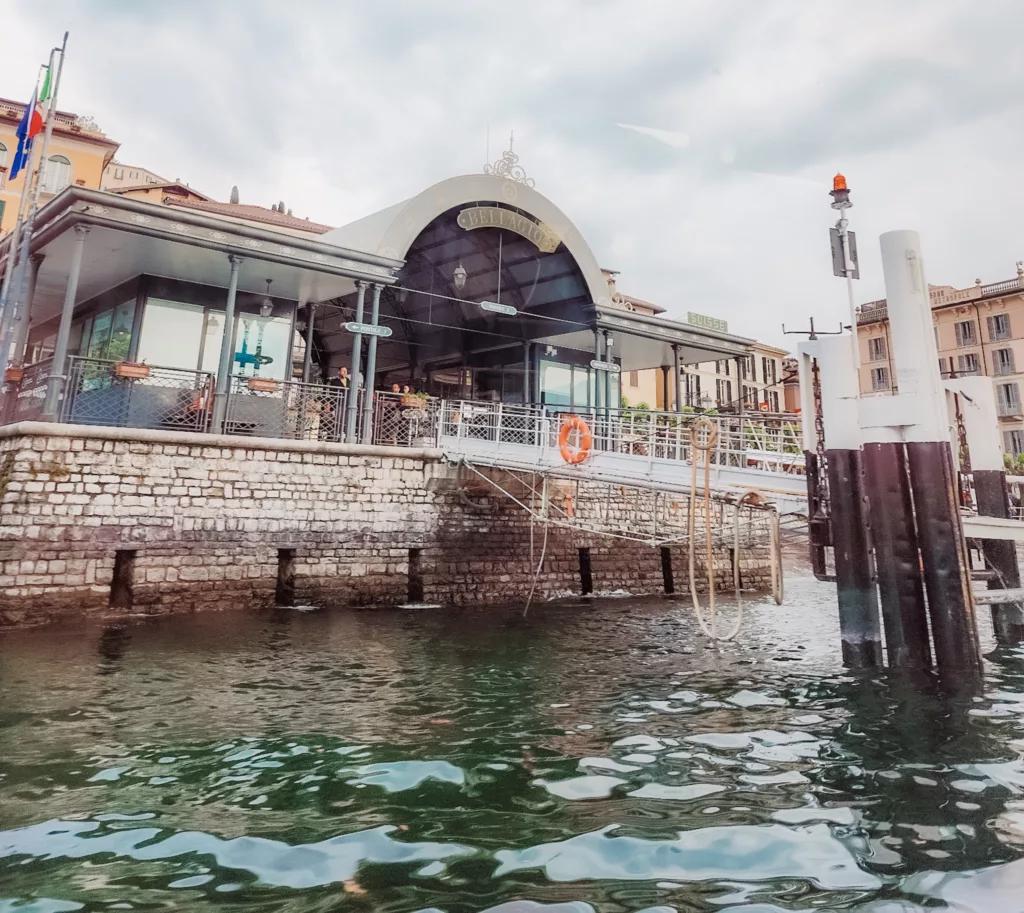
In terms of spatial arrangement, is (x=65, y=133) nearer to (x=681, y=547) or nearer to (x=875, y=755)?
(x=681, y=547)

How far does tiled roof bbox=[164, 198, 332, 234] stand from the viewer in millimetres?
31656

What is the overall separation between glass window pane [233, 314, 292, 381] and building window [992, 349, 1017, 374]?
40802mm

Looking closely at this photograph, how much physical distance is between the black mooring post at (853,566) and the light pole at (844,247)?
105cm

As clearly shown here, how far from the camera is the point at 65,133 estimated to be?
99.4 ft

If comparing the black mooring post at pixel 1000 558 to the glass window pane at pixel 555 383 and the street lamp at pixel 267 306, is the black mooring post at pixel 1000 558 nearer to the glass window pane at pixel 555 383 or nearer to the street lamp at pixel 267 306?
the glass window pane at pixel 555 383

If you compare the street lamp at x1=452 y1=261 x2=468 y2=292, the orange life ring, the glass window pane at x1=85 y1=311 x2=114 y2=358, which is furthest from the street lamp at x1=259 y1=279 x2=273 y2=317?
the orange life ring

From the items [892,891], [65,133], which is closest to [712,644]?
[892,891]

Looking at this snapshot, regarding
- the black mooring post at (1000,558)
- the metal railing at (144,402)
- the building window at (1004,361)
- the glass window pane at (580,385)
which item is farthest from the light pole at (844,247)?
the building window at (1004,361)

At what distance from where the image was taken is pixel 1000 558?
848 cm

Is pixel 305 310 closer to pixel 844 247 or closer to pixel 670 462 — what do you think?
pixel 670 462

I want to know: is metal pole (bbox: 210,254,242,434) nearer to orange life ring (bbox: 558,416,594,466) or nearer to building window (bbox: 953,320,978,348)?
orange life ring (bbox: 558,416,594,466)

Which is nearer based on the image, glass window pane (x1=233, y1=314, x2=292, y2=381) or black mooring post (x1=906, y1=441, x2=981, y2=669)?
black mooring post (x1=906, y1=441, x2=981, y2=669)

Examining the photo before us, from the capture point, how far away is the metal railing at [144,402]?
12.4 meters

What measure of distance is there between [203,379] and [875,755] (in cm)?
1368
